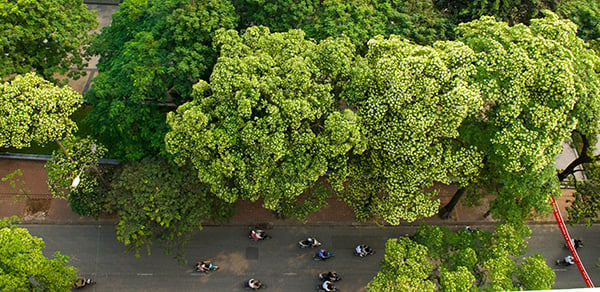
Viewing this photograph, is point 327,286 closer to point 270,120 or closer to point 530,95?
point 270,120

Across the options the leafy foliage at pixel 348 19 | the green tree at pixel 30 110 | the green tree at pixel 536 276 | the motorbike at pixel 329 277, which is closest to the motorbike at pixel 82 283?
the green tree at pixel 30 110

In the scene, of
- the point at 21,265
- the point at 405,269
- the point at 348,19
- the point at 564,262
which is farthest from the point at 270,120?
the point at 564,262

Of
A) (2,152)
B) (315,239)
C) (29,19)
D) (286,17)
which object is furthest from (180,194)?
(2,152)

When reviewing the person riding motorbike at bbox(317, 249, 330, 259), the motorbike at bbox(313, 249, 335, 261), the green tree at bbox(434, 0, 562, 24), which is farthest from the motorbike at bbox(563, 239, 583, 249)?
the person riding motorbike at bbox(317, 249, 330, 259)

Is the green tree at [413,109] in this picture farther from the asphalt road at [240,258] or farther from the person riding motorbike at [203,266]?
the person riding motorbike at [203,266]

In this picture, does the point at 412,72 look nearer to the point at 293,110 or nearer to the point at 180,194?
the point at 293,110

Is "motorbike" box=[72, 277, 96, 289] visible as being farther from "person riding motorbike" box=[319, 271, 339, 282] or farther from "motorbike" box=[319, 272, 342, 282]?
"person riding motorbike" box=[319, 271, 339, 282]
